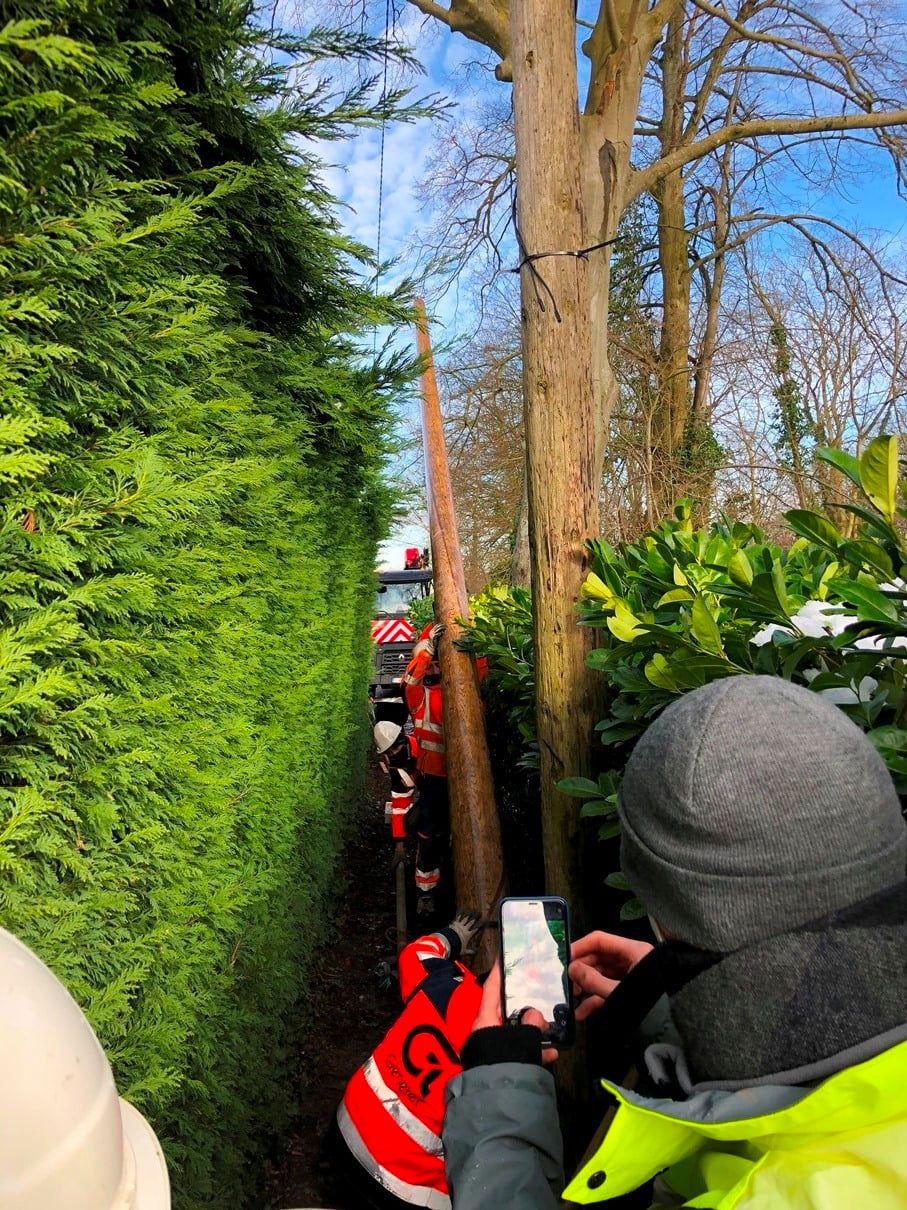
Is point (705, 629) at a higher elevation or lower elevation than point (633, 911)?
higher

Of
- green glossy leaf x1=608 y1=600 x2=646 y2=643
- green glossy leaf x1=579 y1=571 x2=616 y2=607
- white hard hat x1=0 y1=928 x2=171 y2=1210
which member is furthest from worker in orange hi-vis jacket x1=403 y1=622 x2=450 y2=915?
white hard hat x1=0 y1=928 x2=171 y2=1210

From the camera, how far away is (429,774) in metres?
5.87

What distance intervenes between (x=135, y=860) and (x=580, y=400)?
224 cm

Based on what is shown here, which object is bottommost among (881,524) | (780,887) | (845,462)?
(780,887)

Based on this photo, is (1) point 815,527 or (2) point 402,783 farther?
(2) point 402,783

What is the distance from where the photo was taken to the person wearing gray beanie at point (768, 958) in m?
0.86

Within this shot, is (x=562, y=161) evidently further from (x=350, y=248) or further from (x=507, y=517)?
(x=507, y=517)

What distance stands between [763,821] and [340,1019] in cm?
438

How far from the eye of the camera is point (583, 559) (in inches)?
122

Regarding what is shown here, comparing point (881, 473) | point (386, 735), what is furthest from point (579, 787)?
point (386, 735)

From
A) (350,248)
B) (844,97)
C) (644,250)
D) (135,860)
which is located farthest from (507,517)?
(135,860)

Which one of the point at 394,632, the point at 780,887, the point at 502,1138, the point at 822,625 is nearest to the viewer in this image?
the point at 780,887

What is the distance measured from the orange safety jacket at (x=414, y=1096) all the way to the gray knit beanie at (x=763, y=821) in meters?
1.27

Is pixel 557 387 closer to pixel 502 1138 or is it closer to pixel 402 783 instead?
pixel 502 1138
